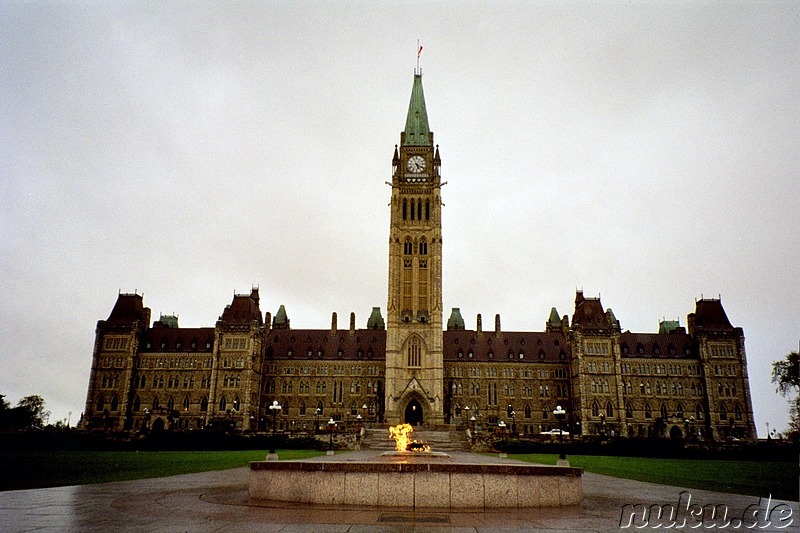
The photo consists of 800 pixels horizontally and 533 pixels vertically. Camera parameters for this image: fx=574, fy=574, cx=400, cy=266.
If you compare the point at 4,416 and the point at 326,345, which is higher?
the point at 326,345

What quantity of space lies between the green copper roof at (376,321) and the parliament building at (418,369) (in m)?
9.98

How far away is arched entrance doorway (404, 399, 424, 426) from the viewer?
77.4 m

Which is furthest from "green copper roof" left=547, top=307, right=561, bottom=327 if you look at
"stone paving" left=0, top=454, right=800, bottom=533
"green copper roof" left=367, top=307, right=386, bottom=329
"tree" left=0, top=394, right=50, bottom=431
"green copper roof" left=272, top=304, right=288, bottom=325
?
"stone paving" left=0, top=454, right=800, bottom=533

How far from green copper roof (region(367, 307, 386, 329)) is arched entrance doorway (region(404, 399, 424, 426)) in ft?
85.2

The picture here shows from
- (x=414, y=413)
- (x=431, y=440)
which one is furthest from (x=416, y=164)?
(x=431, y=440)

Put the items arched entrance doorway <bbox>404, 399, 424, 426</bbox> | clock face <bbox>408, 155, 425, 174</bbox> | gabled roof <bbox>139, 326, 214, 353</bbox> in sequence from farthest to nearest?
1. gabled roof <bbox>139, 326, 214, 353</bbox>
2. clock face <bbox>408, 155, 425, 174</bbox>
3. arched entrance doorway <bbox>404, 399, 424, 426</bbox>

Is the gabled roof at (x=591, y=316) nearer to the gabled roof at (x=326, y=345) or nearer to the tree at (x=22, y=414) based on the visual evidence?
the gabled roof at (x=326, y=345)

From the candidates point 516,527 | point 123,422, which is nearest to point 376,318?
point 123,422

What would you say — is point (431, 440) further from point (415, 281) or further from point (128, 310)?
point (128, 310)

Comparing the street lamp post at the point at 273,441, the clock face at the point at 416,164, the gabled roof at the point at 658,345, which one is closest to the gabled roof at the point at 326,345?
the clock face at the point at 416,164

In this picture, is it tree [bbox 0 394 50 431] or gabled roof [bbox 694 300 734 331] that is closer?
tree [bbox 0 394 50 431]

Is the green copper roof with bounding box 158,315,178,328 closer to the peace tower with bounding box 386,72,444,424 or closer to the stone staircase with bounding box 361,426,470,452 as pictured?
the peace tower with bounding box 386,72,444,424

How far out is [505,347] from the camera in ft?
301

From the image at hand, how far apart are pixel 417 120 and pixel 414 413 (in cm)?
4516
